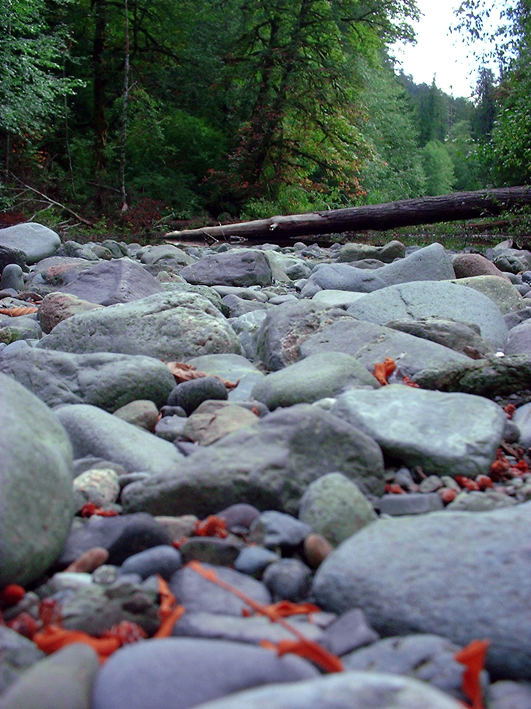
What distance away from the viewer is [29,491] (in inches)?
64.5

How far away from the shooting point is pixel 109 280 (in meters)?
5.90

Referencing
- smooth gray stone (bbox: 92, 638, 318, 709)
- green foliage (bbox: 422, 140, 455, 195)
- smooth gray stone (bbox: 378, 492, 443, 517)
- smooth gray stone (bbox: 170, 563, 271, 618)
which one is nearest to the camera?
smooth gray stone (bbox: 92, 638, 318, 709)

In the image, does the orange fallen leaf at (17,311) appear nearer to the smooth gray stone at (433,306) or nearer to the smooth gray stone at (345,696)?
the smooth gray stone at (433,306)

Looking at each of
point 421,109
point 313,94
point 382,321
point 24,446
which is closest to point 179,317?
point 382,321

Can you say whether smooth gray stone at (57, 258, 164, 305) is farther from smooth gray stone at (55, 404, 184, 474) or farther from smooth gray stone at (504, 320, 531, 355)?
smooth gray stone at (55, 404, 184, 474)

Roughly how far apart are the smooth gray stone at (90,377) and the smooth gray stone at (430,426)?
3.33 feet

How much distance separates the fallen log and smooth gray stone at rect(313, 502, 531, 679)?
36.7 feet

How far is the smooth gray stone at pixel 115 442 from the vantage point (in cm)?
238

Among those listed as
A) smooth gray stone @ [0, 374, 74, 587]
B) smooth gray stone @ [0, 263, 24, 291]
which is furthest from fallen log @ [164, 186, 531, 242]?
smooth gray stone @ [0, 374, 74, 587]

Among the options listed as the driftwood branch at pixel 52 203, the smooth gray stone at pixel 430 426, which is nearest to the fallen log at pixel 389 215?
the driftwood branch at pixel 52 203

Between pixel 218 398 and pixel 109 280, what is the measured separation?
9.96 ft

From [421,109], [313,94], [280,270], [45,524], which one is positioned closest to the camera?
[45,524]

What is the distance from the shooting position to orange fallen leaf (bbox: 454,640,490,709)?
122cm

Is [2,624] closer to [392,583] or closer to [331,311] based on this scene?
[392,583]
